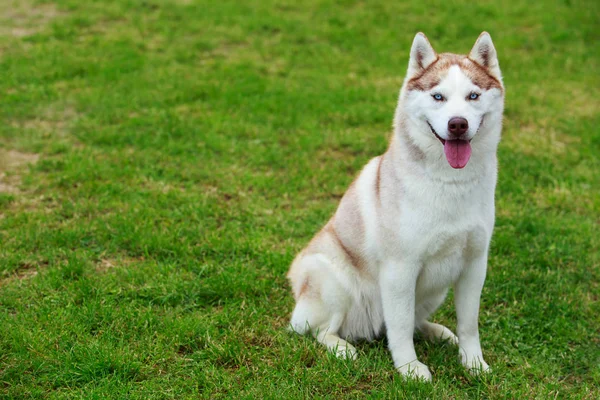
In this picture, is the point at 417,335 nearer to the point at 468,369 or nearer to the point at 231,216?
the point at 468,369

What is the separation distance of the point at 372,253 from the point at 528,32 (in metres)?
7.45

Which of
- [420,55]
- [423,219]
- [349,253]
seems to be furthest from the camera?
[349,253]

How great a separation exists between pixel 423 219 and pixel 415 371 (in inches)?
33.5

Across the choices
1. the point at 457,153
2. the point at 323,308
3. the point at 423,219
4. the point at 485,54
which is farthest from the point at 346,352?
the point at 485,54

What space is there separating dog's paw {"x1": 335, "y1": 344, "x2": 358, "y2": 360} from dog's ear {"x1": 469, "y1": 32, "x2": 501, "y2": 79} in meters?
1.71

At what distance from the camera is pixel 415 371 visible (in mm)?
3701

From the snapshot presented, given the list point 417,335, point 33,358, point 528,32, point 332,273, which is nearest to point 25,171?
point 33,358

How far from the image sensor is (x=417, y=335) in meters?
4.21

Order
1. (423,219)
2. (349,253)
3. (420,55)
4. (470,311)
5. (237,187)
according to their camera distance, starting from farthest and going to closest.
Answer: (237,187) < (349,253) < (470,311) < (420,55) < (423,219)

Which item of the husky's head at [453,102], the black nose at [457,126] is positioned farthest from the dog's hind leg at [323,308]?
the black nose at [457,126]

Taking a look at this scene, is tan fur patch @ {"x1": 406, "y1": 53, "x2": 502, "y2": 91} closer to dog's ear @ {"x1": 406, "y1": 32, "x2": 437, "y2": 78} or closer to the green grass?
dog's ear @ {"x1": 406, "y1": 32, "x2": 437, "y2": 78}

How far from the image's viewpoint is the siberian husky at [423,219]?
3.46 meters

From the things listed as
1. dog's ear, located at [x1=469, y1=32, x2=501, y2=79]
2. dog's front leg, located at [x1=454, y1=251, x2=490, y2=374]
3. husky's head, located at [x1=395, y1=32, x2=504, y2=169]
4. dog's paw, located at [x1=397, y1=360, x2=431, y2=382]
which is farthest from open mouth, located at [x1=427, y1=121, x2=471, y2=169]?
dog's paw, located at [x1=397, y1=360, x2=431, y2=382]

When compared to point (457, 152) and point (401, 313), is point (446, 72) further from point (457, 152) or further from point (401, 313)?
point (401, 313)
